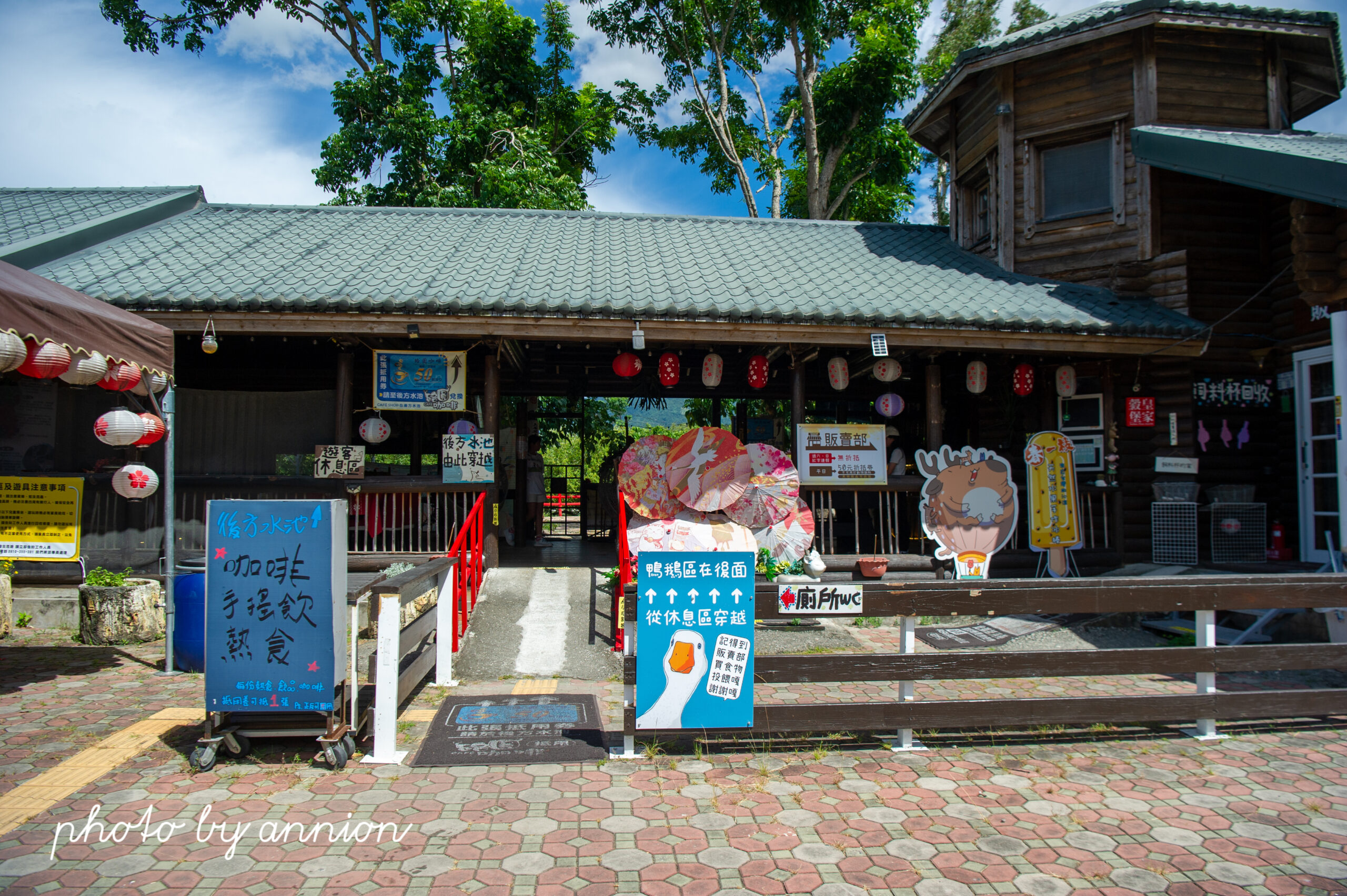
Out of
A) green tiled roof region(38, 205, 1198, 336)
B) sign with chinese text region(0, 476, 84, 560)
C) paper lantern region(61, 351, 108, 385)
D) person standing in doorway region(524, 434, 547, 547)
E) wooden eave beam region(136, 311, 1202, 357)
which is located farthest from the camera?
person standing in doorway region(524, 434, 547, 547)

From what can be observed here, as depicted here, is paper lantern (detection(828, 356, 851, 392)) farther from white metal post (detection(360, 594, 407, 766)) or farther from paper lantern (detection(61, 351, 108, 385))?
paper lantern (detection(61, 351, 108, 385))

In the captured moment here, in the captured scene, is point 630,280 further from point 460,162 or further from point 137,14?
point 137,14

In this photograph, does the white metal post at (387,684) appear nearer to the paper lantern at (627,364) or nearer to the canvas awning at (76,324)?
the canvas awning at (76,324)

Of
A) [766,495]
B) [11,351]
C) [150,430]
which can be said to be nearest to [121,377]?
[150,430]

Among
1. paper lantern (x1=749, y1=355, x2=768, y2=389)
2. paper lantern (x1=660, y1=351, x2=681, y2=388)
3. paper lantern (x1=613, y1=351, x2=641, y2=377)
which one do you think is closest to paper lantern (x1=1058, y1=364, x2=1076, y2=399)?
paper lantern (x1=749, y1=355, x2=768, y2=389)

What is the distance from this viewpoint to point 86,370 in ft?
19.5

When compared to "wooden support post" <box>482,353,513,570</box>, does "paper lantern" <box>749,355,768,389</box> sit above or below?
above

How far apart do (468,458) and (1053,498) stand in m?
7.41

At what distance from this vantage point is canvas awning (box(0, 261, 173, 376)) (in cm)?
532

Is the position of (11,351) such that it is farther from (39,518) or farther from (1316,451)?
(1316,451)

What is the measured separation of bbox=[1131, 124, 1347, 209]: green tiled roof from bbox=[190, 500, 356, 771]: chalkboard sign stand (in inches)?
365

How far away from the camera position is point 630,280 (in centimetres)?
952

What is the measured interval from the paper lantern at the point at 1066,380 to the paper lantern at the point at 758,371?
3.89 metres

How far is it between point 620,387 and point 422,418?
3.35 metres
